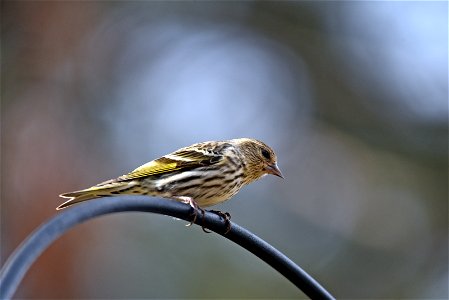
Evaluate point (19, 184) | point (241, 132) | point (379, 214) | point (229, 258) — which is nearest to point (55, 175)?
point (19, 184)

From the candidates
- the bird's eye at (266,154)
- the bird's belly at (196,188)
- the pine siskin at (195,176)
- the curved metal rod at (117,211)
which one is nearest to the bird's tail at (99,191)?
the pine siskin at (195,176)

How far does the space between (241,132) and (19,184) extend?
4.23 meters

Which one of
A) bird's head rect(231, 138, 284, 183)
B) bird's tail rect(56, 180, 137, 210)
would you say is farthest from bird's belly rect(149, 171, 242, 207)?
bird's head rect(231, 138, 284, 183)

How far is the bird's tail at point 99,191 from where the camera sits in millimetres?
4391

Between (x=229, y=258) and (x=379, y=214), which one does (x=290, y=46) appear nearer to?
(x=379, y=214)

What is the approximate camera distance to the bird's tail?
14.4ft

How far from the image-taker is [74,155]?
35.8 ft

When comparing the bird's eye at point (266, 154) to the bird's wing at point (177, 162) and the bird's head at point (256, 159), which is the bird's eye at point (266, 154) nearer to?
the bird's head at point (256, 159)

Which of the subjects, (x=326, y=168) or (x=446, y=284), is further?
(x=326, y=168)

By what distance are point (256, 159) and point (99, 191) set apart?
153 cm

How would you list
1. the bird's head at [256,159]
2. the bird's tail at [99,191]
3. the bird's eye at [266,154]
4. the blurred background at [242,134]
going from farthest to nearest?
the blurred background at [242,134] → the bird's eye at [266,154] → the bird's head at [256,159] → the bird's tail at [99,191]

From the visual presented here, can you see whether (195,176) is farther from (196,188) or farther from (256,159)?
(256,159)

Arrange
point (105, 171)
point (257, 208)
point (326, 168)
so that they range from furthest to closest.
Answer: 1. point (326, 168)
2. point (257, 208)
3. point (105, 171)

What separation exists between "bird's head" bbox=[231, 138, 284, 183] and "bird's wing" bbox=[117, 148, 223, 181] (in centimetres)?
26
